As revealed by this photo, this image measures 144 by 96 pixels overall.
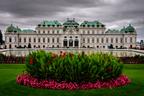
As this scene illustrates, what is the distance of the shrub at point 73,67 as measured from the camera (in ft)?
42.7

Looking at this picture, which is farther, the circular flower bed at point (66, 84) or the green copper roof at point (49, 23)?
the green copper roof at point (49, 23)

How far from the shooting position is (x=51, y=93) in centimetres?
1211

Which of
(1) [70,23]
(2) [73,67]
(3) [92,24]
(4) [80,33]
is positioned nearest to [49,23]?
(1) [70,23]

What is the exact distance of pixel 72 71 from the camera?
12.9 metres

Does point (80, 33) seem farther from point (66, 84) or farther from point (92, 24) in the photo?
point (66, 84)

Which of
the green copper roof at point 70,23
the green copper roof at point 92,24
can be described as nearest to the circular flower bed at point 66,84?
the green copper roof at point 92,24

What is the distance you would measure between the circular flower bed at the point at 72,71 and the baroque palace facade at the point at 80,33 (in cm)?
9266

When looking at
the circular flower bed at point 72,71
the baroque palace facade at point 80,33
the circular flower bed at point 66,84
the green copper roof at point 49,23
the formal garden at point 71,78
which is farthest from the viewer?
the green copper roof at point 49,23

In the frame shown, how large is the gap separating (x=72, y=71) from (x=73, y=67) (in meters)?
0.19

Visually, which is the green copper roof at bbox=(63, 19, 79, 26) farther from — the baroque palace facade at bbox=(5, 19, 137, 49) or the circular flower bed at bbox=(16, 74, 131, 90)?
the circular flower bed at bbox=(16, 74, 131, 90)

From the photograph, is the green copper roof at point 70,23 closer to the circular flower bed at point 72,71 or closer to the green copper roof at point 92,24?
the green copper roof at point 92,24

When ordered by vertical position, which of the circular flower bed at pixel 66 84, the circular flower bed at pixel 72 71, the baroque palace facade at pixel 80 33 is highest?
the baroque palace facade at pixel 80 33

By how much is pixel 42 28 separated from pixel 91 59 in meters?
96.6

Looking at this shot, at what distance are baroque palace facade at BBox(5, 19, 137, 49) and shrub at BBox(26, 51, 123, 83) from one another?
92.7m
